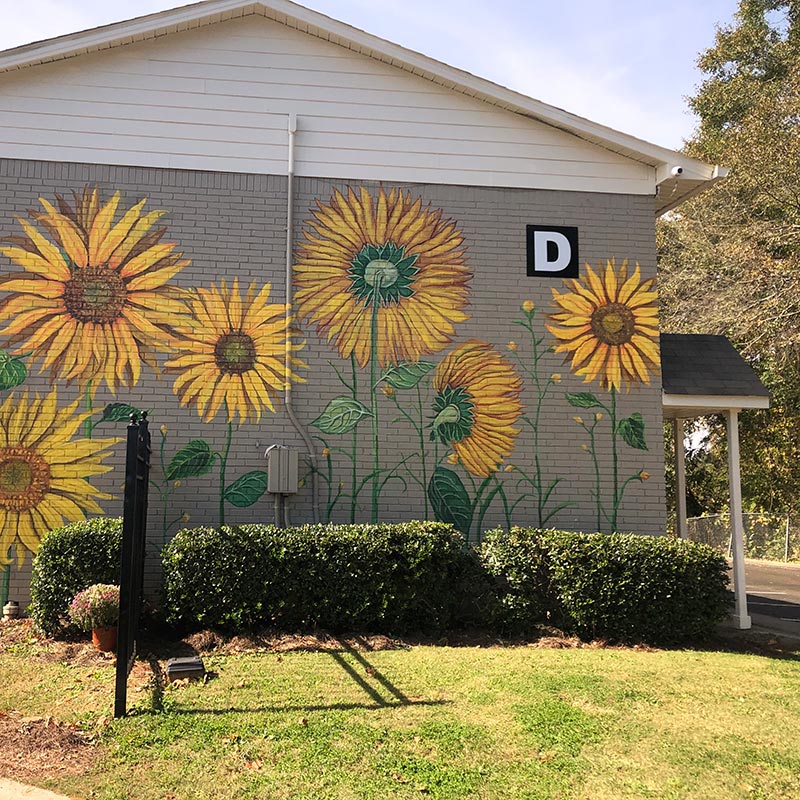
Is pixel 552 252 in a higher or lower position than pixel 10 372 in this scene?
higher

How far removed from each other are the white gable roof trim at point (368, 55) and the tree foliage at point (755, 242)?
30.0 ft

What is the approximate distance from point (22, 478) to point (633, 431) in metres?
7.44

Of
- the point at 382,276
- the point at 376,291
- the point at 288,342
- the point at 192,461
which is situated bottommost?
the point at 192,461

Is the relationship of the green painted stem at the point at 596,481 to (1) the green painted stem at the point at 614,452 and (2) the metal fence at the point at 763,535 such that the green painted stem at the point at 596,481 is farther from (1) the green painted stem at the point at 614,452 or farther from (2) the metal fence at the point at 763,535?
(2) the metal fence at the point at 763,535

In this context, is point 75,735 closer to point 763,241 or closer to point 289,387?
point 289,387

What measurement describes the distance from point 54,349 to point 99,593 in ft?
11.0

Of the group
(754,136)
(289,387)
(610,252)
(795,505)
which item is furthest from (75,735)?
(795,505)

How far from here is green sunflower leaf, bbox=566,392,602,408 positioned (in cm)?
1018

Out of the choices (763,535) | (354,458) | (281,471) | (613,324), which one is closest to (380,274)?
(354,458)

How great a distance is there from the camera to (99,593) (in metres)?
7.62

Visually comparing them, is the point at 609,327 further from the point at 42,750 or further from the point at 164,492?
the point at 42,750

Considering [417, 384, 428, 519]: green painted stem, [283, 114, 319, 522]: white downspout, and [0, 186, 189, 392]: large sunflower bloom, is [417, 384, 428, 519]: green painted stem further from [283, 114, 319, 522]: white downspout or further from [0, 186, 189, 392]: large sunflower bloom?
[0, 186, 189, 392]: large sunflower bloom

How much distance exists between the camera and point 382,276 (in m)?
10.1

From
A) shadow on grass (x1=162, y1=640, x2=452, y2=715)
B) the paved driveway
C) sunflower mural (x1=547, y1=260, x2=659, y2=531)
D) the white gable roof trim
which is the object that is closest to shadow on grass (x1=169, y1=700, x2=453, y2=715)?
shadow on grass (x1=162, y1=640, x2=452, y2=715)
